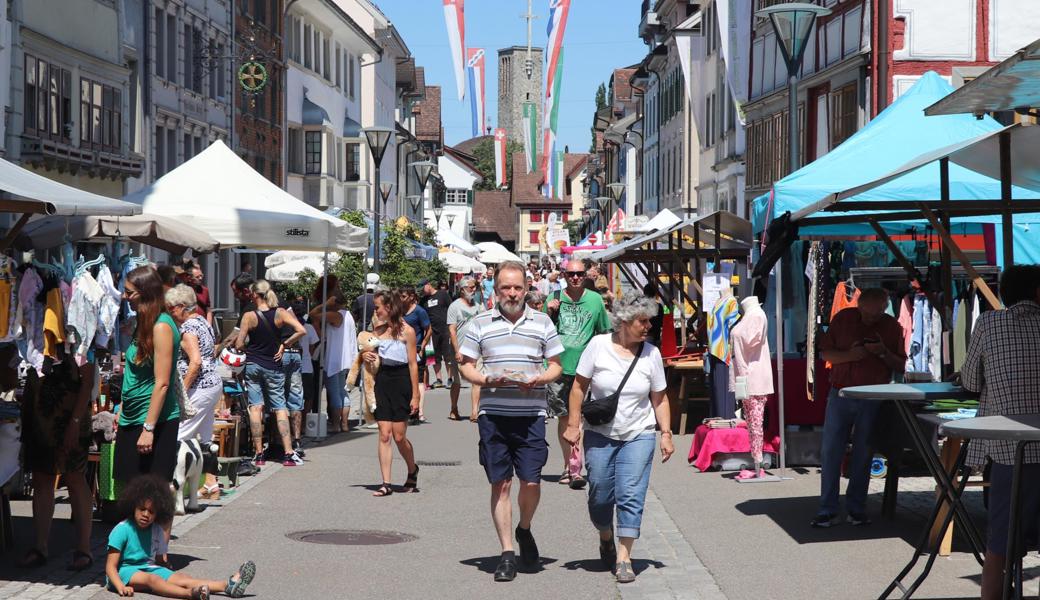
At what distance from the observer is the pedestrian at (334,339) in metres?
17.5

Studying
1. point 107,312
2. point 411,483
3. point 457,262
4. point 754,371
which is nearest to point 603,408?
point 411,483

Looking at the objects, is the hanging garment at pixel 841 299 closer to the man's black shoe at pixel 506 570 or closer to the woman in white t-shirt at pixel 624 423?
the woman in white t-shirt at pixel 624 423

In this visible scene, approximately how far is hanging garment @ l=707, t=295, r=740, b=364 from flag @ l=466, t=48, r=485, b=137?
53.5 m

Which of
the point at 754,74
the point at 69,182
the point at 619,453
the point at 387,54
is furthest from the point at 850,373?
the point at 387,54

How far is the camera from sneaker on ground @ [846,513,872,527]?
10.8 meters

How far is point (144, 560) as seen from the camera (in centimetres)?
812

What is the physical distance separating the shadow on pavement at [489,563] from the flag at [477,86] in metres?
60.1

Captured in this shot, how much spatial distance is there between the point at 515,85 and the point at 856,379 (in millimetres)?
156854

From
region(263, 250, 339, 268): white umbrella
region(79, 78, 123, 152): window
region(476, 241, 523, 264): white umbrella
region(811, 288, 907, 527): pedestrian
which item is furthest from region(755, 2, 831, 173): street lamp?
region(476, 241, 523, 264): white umbrella

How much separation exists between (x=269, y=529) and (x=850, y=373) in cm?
428

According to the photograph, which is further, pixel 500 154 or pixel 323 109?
pixel 500 154

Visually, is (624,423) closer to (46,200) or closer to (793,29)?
(46,200)

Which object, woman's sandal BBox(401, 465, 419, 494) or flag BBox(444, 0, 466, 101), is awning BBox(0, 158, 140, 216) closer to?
woman's sandal BBox(401, 465, 419, 494)

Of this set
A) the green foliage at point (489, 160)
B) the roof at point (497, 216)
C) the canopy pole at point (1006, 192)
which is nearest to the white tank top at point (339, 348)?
the canopy pole at point (1006, 192)
